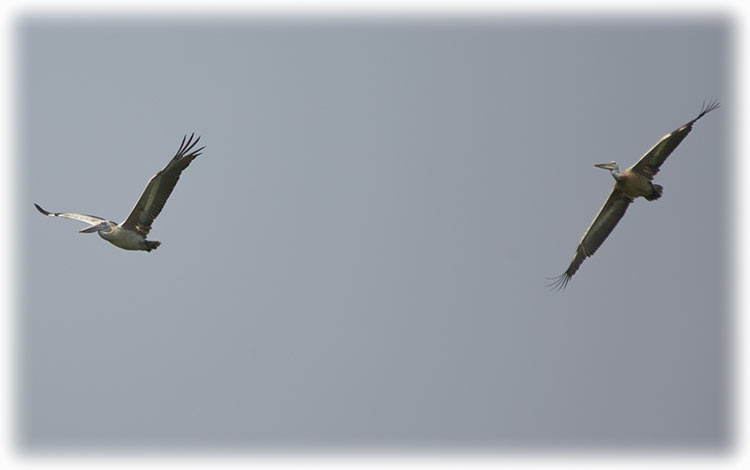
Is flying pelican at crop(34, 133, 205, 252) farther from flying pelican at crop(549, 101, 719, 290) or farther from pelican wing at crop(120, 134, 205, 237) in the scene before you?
flying pelican at crop(549, 101, 719, 290)

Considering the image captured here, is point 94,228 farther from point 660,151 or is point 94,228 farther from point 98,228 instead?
point 660,151

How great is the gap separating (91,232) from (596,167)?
924cm

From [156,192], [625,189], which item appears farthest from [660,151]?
[156,192]

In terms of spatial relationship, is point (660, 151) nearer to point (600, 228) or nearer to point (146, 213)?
point (600, 228)

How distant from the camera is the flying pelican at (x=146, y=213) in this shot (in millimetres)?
16141

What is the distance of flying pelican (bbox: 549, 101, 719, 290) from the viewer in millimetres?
16875

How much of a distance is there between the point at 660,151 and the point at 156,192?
875cm

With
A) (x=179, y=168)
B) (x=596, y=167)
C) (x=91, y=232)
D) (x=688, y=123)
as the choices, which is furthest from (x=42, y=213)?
(x=688, y=123)

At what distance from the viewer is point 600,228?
1888 cm

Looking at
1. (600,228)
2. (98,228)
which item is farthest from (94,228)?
(600,228)

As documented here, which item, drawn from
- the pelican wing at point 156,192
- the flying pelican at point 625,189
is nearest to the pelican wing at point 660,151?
the flying pelican at point 625,189

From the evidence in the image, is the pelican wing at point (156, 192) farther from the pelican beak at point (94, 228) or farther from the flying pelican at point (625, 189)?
the flying pelican at point (625, 189)

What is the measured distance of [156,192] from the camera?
54.1ft

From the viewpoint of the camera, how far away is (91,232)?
56.2 ft
